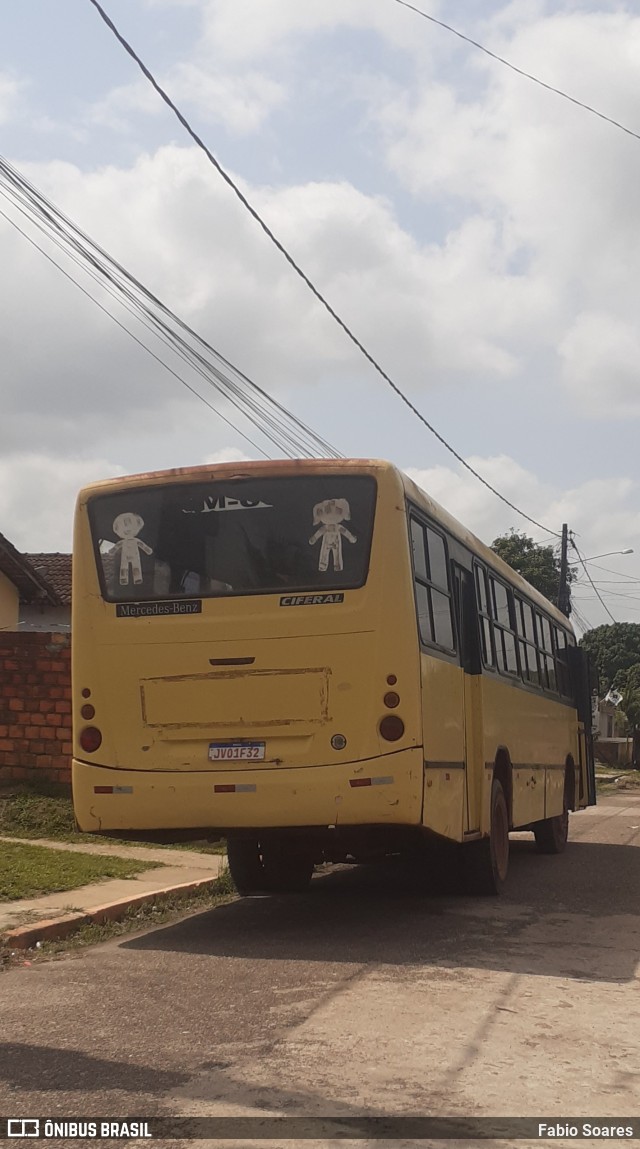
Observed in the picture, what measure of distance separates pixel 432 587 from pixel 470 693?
4.31ft

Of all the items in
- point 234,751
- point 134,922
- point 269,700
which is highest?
point 269,700

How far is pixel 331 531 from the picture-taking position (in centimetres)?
877

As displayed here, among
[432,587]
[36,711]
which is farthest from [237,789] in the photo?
[36,711]

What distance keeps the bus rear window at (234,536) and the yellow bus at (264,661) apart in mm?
11

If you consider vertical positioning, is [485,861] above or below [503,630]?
below

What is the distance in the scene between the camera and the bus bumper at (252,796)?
8.37 m

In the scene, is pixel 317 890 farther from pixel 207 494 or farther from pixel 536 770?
pixel 207 494

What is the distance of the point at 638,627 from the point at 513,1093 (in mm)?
98206

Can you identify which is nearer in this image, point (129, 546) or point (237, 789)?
point (237, 789)

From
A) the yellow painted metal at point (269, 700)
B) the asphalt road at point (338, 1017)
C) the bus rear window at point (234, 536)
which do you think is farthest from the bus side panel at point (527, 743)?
the bus rear window at point (234, 536)

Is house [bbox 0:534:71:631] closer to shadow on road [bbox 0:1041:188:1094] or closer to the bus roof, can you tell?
the bus roof

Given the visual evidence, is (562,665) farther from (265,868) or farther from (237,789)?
(237,789)

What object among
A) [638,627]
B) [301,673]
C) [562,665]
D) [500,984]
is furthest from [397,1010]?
[638,627]

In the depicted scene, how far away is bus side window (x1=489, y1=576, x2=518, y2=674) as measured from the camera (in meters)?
12.1
